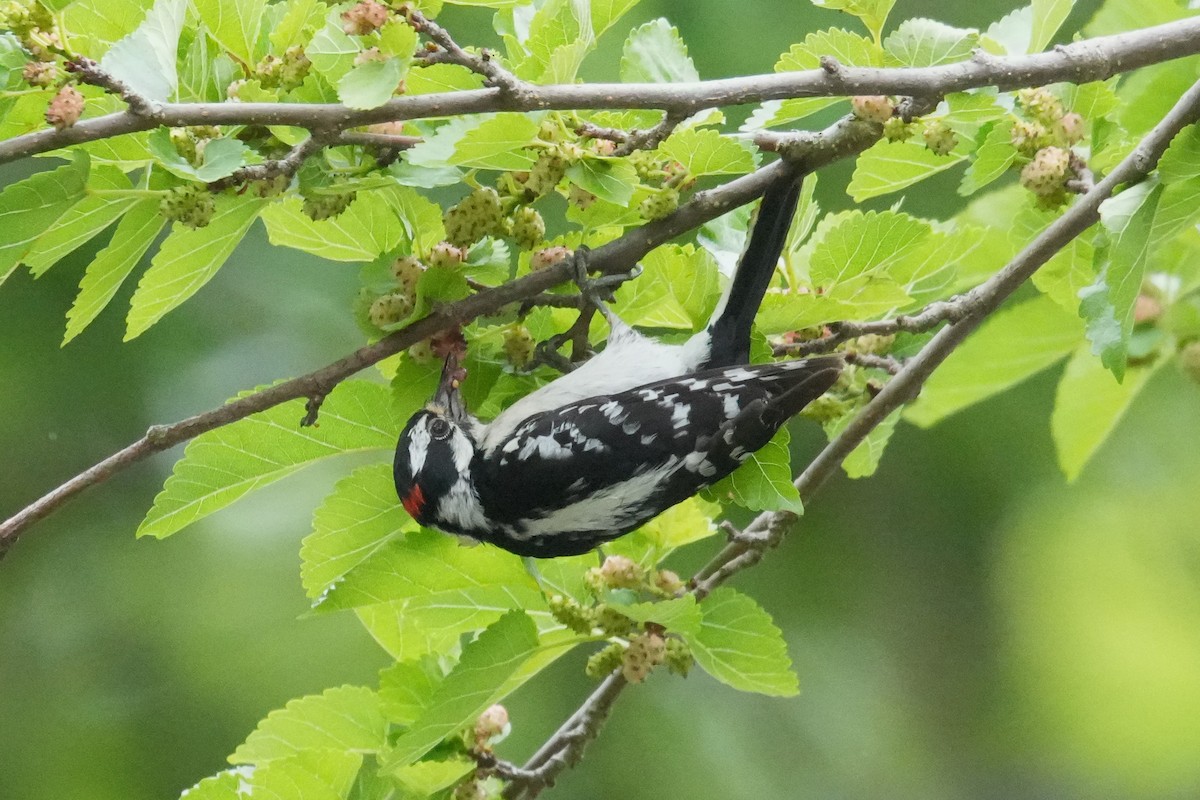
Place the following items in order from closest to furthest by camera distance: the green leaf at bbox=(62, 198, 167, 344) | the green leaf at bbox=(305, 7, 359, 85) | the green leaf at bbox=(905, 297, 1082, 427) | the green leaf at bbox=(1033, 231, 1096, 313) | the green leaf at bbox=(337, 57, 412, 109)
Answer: the green leaf at bbox=(337, 57, 412, 109), the green leaf at bbox=(305, 7, 359, 85), the green leaf at bbox=(62, 198, 167, 344), the green leaf at bbox=(1033, 231, 1096, 313), the green leaf at bbox=(905, 297, 1082, 427)

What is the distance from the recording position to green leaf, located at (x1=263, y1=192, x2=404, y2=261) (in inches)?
64.2

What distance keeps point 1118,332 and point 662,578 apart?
721 millimetres

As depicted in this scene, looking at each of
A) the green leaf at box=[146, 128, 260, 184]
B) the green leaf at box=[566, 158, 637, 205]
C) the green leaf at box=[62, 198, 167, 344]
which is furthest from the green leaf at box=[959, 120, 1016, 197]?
the green leaf at box=[62, 198, 167, 344]

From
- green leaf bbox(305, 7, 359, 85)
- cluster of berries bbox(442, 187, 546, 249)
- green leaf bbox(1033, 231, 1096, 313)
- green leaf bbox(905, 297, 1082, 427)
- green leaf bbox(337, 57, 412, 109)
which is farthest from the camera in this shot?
green leaf bbox(905, 297, 1082, 427)

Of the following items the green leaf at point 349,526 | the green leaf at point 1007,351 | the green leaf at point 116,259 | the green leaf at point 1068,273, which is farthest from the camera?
the green leaf at point 1007,351

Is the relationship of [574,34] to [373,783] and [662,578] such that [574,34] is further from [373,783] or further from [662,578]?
[373,783]

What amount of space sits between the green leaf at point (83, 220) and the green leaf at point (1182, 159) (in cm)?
116

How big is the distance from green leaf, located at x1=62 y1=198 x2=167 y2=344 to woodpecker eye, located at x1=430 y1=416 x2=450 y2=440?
537 millimetres

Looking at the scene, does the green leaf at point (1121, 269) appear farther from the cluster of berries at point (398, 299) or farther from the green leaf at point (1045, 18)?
the cluster of berries at point (398, 299)

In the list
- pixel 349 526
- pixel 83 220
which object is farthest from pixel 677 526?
pixel 83 220

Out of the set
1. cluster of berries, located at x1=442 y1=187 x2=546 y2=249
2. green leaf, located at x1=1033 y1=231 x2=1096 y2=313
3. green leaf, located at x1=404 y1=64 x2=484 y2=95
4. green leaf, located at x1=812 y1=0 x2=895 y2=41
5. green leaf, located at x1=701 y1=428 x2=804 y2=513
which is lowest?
green leaf, located at x1=701 y1=428 x2=804 y2=513

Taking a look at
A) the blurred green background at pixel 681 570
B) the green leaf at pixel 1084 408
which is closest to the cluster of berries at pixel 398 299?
the green leaf at pixel 1084 408

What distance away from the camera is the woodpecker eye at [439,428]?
190 centimetres

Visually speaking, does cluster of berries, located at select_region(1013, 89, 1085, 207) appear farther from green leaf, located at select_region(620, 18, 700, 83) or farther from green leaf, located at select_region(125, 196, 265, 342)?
green leaf, located at select_region(125, 196, 265, 342)
